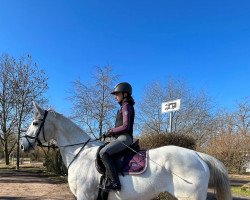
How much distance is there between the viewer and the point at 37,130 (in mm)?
5656

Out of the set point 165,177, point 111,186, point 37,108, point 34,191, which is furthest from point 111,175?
point 34,191

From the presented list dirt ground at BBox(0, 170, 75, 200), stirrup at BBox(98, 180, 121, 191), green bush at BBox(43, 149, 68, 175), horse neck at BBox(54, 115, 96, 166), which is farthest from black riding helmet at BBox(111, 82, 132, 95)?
green bush at BBox(43, 149, 68, 175)

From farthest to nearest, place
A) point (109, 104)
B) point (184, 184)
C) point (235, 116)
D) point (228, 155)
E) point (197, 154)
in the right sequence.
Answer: point (235, 116) → point (228, 155) → point (109, 104) → point (197, 154) → point (184, 184)

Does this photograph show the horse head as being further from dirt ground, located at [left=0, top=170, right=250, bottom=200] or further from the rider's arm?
dirt ground, located at [left=0, top=170, right=250, bottom=200]

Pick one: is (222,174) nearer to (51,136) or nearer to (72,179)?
(72,179)

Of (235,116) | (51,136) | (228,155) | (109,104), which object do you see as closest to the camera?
(51,136)

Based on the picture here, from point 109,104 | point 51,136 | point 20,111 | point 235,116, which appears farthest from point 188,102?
point 51,136

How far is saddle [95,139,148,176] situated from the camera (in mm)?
5086

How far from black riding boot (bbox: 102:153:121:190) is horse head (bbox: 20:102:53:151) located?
1.24 metres

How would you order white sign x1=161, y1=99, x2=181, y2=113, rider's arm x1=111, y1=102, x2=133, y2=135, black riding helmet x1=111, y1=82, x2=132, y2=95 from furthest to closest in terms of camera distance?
white sign x1=161, y1=99, x2=181, y2=113, black riding helmet x1=111, y1=82, x2=132, y2=95, rider's arm x1=111, y1=102, x2=133, y2=135

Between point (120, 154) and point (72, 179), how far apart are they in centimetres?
86

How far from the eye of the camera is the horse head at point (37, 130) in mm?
5625

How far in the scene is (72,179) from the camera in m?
5.31

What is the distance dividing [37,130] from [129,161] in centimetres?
168
